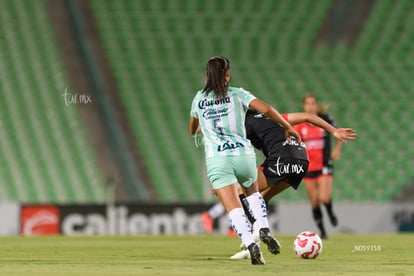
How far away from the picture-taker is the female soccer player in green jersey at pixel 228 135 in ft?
26.4

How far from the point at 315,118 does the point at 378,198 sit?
1093cm

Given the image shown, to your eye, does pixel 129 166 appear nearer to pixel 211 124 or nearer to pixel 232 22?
pixel 232 22

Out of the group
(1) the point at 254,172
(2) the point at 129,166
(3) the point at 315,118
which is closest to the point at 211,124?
(1) the point at 254,172

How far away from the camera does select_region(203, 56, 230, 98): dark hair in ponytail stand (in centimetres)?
803

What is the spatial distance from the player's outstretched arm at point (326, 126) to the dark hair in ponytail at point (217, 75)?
3.50ft

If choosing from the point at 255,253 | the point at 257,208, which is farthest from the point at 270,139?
the point at 255,253

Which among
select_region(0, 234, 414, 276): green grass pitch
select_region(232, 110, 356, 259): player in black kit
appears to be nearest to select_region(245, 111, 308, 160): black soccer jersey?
select_region(232, 110, 356, 259): player in black kit

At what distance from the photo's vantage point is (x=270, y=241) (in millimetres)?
8273

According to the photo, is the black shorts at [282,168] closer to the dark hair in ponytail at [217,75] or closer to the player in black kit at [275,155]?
the player in black kit at [275,155]

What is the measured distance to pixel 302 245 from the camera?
355 inches

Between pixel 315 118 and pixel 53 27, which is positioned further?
pixel 53 27

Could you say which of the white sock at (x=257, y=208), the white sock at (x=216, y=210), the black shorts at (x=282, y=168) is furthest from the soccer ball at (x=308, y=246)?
the white sock at (x=216, y=210)

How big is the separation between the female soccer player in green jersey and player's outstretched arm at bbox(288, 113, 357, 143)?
17.1 inches

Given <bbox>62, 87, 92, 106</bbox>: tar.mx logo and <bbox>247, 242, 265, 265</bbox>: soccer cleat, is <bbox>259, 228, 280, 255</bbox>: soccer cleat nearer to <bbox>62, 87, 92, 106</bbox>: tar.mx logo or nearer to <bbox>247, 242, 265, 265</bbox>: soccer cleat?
<bbox>247, 242, 265, 265</bbox>: soccer cleat
